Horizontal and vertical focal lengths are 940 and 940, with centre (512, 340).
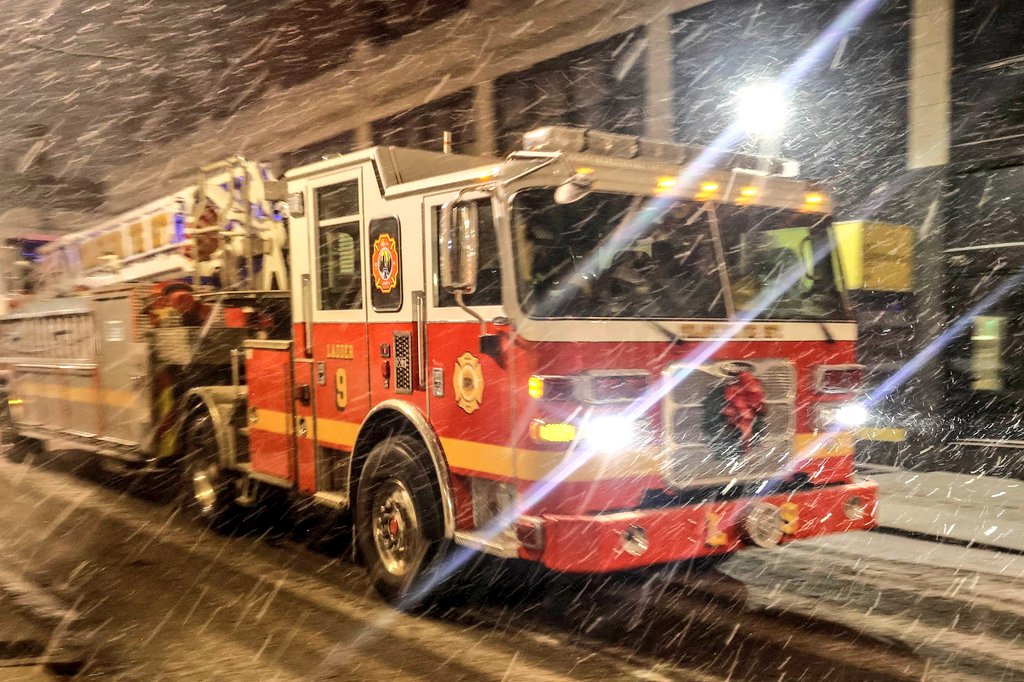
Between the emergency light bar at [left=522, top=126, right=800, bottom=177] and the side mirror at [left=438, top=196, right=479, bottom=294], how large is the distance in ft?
1.95

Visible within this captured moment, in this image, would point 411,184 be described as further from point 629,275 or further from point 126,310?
point 126,310

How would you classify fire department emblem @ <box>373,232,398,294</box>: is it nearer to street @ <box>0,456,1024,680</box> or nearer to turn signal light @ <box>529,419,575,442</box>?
turn signal light @ <box>529,419,575,442</box>

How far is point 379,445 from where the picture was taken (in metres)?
5.84

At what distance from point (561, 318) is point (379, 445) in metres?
1.66

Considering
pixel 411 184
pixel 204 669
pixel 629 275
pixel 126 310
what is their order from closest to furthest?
pixel 204 669 < pixel 629 275 < pixel 411 184 < pixel 126 310

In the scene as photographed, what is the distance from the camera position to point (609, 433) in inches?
187

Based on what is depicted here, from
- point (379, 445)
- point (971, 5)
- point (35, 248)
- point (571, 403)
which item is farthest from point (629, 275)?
point (35, 248)

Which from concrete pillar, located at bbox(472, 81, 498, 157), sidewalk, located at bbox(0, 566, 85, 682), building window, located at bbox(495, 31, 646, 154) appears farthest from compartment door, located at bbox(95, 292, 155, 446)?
concrete pillar, located at bbox(472, 81, 498, 157)

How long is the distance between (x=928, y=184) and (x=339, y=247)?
7.68 metres

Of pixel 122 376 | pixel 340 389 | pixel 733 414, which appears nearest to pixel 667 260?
pixel 733 414

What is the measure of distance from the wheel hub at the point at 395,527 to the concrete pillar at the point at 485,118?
11.3m

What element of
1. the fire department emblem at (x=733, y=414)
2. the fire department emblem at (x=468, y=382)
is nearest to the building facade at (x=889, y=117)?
the fire department emblem at (x=733, y=414)

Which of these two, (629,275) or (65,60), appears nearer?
(629,275)

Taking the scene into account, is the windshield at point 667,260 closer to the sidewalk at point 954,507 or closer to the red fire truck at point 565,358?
the red fire truck at point 565,358
